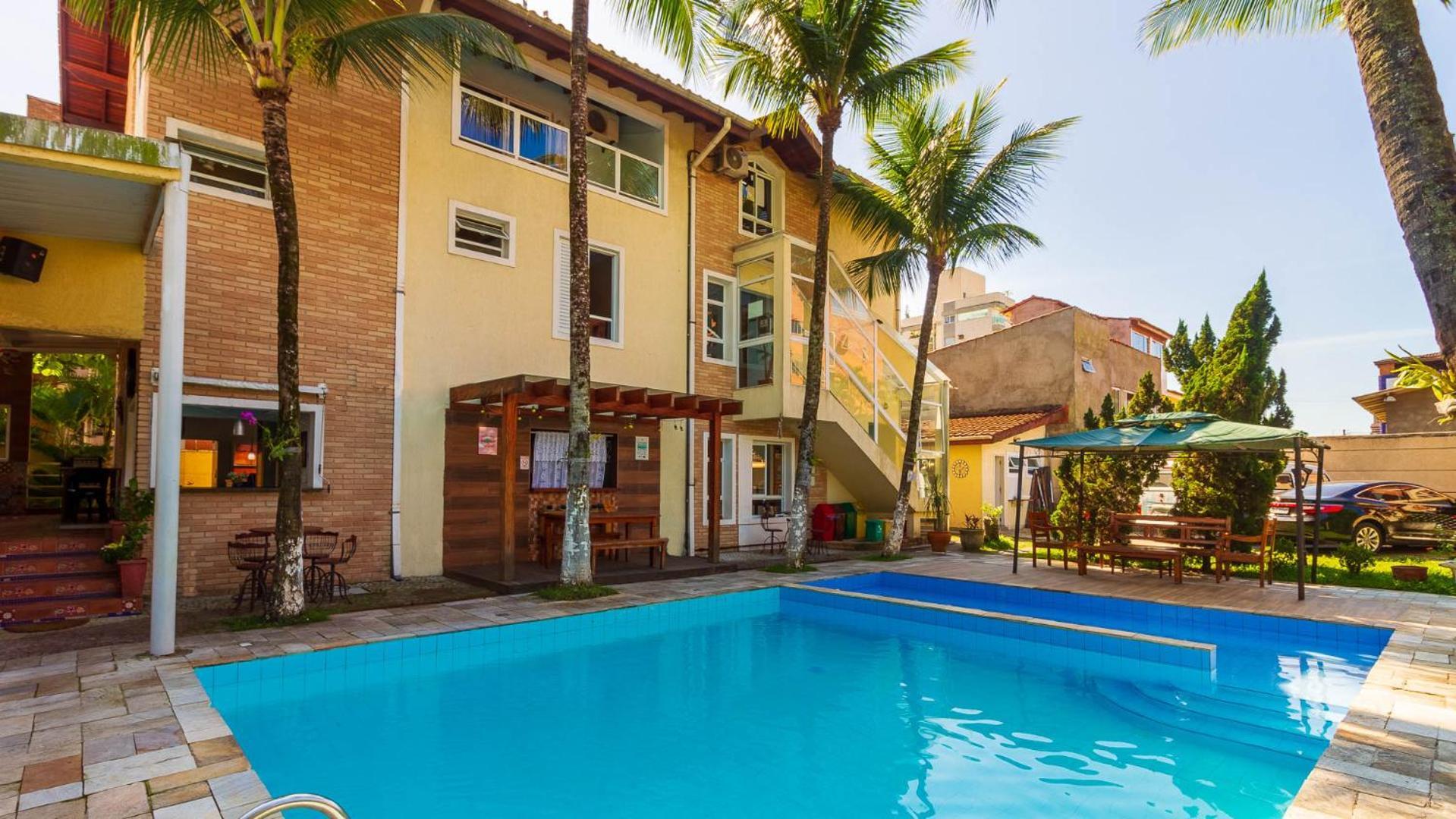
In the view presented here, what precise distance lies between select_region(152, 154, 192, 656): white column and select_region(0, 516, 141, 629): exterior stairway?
201 cm

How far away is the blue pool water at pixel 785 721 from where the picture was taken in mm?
4512

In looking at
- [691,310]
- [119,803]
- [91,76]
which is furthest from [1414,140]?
[91,76]

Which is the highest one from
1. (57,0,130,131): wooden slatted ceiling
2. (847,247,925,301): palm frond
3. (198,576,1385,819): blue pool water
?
(57,0,130,131): wooden slatted ceiling

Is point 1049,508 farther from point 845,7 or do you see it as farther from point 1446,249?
point 1446,249

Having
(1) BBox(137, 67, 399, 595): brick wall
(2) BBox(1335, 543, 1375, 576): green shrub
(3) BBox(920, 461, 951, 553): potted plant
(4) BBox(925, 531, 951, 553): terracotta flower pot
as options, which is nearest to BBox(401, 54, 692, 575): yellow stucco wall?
(1) BBox(137, 67, 399, 595): brick wall

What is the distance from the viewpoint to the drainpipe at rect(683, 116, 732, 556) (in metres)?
13.4

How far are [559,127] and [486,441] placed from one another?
5.27 meters

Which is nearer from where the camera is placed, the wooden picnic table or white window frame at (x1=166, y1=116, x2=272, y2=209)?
white window frame at (x1=166, y1=116, x2=272, y2=209)

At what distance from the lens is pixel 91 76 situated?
11.5 meters

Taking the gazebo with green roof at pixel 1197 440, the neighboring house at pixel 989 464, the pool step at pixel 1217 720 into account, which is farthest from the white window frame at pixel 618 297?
the neighboring house at pixel 989 464

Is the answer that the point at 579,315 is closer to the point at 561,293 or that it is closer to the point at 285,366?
the point at 561,293

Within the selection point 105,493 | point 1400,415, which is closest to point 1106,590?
point 105,493

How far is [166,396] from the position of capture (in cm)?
597

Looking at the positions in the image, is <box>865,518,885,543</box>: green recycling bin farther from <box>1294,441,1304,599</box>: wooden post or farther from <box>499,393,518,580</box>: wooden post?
<box>499,393,518,580</box>: wooden post
